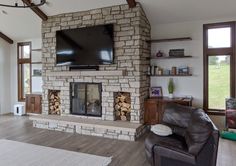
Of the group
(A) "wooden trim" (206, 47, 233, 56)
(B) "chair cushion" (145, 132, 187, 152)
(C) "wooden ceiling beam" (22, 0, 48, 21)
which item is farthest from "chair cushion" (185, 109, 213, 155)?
(C) "wooden ceiling beam" (22, 0, 48, 21)

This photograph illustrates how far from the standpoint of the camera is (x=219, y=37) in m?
5.26

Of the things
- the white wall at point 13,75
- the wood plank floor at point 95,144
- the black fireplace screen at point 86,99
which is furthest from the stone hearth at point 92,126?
the white wall at point 13,75

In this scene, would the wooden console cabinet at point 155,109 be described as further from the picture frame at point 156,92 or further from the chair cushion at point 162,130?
the chair cushion at point 162,130

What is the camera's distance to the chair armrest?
255 centimetres

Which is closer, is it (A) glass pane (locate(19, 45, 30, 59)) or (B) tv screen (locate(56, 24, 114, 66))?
(B) tv screen (locate(56, 24, 114, 66))

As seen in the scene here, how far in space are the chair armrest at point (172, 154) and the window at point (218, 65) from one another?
3.06 metres

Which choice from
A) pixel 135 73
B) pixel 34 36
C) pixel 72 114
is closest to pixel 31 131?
pixel 72 114

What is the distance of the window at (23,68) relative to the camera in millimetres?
7824

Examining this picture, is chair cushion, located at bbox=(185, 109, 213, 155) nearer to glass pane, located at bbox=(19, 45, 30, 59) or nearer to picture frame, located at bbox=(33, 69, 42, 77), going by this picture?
picture frame, located at bbox=(33, 69, 42, 77)

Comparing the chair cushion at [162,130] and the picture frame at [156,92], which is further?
the picture frame at [156,92]

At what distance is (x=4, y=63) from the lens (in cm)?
785

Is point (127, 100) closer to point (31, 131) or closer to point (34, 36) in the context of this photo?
point (31, 131)

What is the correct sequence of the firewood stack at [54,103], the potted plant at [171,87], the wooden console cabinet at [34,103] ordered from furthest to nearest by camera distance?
the wooden console cabinet at [34,103] < the firewood stack at [54,103] < the potted plant at [171,87]

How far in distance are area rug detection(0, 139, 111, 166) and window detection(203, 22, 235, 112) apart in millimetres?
3148
